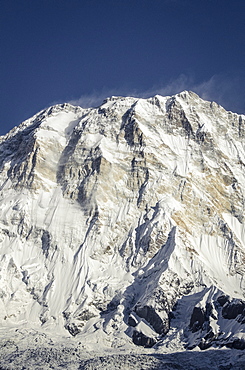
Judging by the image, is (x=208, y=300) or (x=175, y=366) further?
(x=208, y=300)

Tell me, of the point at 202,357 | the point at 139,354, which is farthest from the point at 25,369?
the point at 202,357

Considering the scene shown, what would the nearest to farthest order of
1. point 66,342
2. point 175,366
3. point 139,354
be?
point 175,366
point 139,354
point 66,342

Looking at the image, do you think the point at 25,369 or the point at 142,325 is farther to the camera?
the point at 142,325

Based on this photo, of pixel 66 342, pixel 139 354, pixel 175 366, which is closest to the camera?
pixel 175 366

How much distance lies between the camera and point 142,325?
642 ft

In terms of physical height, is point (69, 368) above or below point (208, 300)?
below

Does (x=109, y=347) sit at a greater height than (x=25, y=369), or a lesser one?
greater

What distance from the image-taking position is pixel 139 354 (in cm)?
17912

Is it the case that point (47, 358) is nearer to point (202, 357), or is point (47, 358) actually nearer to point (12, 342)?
point (12, 342)

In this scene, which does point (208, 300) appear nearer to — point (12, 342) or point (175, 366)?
point (175, 366)

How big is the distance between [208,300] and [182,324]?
11.6 m

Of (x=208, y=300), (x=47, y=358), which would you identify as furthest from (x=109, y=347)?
(x=208, y=300)

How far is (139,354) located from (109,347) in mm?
13003

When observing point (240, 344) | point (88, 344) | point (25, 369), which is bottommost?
point (25, 369)
